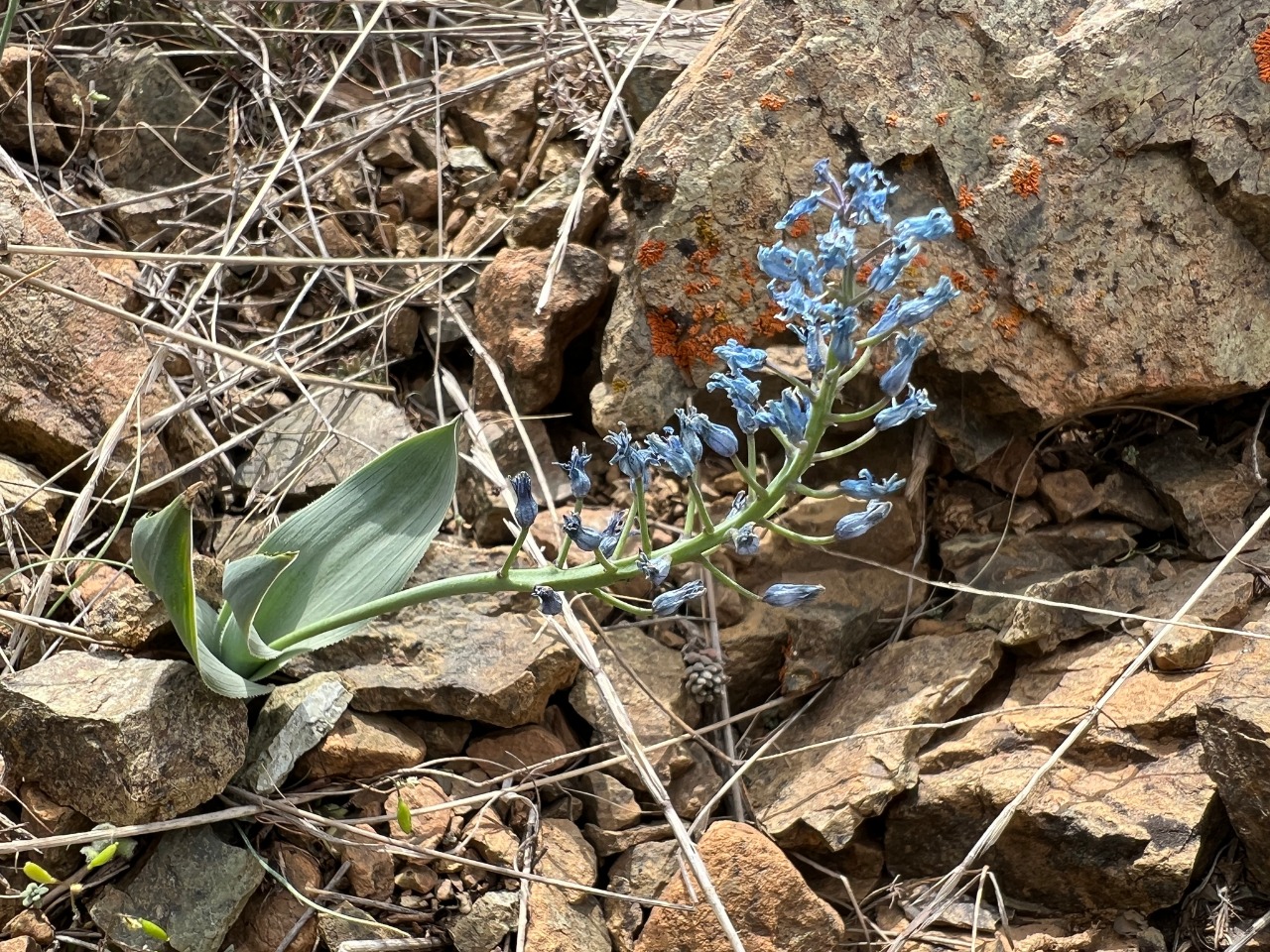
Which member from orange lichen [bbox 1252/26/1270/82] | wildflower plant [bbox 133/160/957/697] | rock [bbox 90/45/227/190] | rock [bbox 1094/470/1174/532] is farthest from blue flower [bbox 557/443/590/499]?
rock [bbox 90/45/227/190]

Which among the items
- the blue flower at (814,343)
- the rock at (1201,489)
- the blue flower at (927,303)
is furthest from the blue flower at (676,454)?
the rock at (1201,489)

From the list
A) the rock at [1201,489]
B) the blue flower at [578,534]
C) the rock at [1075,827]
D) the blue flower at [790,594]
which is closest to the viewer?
the blue flower at [578,534]

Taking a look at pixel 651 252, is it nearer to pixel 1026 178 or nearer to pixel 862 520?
pixel 1026 178

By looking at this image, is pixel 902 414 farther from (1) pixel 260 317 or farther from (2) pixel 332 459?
(1) pixel 260 317

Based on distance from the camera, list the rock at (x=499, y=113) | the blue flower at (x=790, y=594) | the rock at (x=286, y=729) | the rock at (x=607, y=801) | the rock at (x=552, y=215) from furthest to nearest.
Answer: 1. the rock at (x=499, y=113)
2. the rock at (x=552, y=215)
3. the rock at (x=607, y=801)
4. the rock at (x=286, y=729)
5. the blue flower at (x=790, y=594)

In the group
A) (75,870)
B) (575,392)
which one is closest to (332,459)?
(575,392)

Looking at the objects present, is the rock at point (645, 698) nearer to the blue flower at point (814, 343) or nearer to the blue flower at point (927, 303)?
A: the blue flower at point (814, 343)
